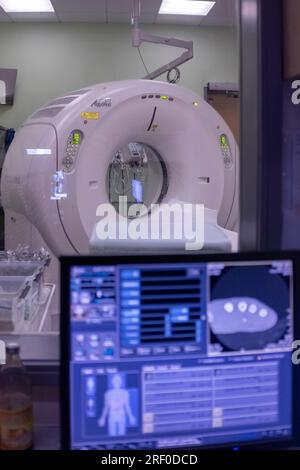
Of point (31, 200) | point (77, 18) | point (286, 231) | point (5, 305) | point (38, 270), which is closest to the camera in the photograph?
point (286, 231)

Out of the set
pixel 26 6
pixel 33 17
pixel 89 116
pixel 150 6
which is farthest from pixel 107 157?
pixel 33 17

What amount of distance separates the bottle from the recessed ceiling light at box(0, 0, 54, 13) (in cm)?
419

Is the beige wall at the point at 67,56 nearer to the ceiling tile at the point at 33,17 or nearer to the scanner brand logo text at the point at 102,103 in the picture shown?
the ceiling tile at the point at 33,17

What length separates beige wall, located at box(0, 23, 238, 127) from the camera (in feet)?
16.6

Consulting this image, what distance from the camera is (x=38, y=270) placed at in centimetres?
188

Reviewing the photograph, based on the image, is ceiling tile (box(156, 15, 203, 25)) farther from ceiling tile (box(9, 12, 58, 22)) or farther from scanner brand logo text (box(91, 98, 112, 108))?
scanner brand logo text (box(91, 98, 112, 108))

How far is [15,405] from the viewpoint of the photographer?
95 cm

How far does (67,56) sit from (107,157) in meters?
2.88

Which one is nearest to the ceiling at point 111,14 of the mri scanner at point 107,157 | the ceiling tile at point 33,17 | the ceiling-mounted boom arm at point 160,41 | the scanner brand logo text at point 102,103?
the ceiling tile at point 33,17

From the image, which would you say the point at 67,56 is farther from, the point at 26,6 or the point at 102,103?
the point at 102,103

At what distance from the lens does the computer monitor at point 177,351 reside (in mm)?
854
